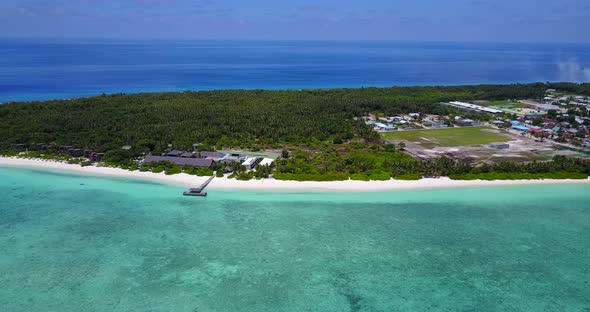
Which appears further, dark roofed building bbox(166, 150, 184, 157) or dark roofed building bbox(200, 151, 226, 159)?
dark roofed building bbox(166, 150, 184, 157)

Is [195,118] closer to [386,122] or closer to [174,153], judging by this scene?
[174,153]

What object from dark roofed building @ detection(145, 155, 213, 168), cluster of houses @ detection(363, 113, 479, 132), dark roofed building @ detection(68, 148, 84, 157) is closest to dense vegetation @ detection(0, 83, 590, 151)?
dark roofed building @ detection(68, 148, 84, 157)

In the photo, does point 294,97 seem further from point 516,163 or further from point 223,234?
A: point 223,234

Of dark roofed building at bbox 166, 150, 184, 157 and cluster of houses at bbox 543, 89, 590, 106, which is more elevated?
cluster of houses at bbox 543, 89, 590, 106

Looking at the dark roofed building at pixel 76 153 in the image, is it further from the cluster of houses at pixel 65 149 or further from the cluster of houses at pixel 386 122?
the cluster of houses at pixel 386 122

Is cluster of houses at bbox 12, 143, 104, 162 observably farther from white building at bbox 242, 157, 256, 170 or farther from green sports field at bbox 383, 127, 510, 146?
green sports field at bbox 383, 127, 510, 146

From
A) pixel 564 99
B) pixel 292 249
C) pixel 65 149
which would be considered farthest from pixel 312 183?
pixel 564 99

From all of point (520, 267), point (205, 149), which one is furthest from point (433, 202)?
point (205, 149)
